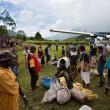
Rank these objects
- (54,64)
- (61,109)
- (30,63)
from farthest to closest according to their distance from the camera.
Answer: (54,64) → (30,63) → (61,109)

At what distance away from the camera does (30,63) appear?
42.0 ft

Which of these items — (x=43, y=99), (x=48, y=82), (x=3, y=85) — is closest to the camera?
(x=3, y=85)

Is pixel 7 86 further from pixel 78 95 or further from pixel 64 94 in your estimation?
pixel 78 95

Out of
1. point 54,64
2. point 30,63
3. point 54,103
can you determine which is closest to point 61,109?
point 54,103

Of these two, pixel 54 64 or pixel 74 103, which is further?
pixel 54 64

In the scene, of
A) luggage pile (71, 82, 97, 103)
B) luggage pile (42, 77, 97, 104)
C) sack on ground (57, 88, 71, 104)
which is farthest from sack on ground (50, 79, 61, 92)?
luggage pile (71, 82, 97, 103)

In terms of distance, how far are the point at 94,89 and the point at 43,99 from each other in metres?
3.16

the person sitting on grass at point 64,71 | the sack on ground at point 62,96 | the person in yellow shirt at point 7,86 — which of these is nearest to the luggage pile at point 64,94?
the sack on ground at point 62,96

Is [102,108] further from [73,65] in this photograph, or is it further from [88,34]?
[88,34]

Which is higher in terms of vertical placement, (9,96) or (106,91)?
(9,96)

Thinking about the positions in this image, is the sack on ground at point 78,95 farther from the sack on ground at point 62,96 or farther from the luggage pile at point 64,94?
the sack on ground at point 62,96

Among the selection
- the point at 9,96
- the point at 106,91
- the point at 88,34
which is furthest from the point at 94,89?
the point at 88,34

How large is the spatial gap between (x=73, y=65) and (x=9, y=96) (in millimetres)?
14543

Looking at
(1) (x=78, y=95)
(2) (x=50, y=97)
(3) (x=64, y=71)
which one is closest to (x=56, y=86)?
(2) (x=50, y=97)
